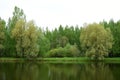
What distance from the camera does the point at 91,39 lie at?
233 feet

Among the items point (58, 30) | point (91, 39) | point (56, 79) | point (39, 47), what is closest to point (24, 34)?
point (39, 47)

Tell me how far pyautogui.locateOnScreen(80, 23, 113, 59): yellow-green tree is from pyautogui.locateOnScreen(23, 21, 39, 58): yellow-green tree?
14695 mm

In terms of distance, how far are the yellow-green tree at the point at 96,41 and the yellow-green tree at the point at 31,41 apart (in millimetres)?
14695

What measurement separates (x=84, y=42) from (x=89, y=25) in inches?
221

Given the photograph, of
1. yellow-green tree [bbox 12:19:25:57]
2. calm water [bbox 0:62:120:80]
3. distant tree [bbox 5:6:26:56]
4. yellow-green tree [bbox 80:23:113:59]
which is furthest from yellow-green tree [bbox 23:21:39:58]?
calm water [bbox 0:62:120:80]

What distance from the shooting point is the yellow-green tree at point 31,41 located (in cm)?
6925

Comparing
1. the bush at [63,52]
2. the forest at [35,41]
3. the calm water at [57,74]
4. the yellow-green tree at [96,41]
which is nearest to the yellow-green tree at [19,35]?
the forest at [35,41]

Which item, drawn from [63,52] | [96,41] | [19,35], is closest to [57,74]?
[96,41]

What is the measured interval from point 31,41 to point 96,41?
1928 centimetres

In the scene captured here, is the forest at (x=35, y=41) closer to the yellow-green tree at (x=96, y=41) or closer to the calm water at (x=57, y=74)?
the yellow-green tree at (x=96, y=41)

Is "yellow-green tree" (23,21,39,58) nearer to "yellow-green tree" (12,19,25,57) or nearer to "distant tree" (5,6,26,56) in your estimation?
"yellow-green tree" (12,19,25,57)

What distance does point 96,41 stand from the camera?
7075 cm

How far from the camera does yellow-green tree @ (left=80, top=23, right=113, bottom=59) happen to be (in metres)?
69.6

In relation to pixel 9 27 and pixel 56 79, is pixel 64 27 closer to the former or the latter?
pixel 9 27
